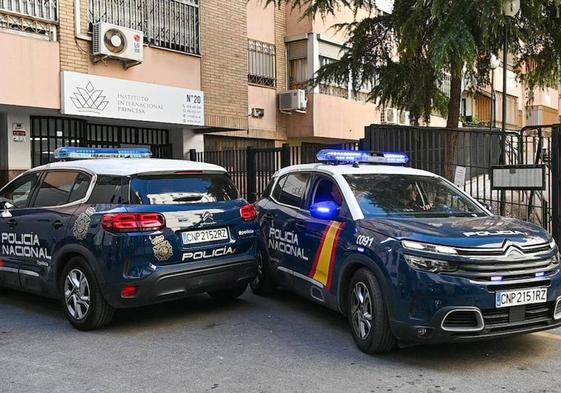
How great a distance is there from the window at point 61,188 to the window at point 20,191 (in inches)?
9.0

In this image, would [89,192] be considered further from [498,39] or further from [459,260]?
[498,39]

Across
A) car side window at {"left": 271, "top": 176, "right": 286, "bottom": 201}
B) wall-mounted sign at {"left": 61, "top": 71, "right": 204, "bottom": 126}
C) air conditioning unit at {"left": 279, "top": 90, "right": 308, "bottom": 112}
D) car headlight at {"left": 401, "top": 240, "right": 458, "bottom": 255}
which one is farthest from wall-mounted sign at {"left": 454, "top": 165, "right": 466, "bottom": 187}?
air conditioning unit at {"left": 279, "top": 90, "right": 308, "bottom": 112}

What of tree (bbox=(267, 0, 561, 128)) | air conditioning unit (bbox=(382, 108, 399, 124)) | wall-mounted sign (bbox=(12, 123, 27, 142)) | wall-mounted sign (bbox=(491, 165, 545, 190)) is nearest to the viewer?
wall-mounted sign (bbox=(491, 165, 545, 190))

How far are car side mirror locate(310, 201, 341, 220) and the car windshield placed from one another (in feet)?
0.76

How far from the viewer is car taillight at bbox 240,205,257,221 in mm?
6418

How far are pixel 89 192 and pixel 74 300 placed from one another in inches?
42.4

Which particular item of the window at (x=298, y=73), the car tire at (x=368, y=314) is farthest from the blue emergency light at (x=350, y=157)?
the window at (x=298, y=73)

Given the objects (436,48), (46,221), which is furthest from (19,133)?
(436,48)

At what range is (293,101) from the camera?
17.5 meters

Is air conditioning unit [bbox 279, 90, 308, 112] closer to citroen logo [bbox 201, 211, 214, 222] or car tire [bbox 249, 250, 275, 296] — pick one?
car tire [bbox 249, 250, 275, 296]

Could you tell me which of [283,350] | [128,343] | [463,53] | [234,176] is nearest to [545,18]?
[463,53]

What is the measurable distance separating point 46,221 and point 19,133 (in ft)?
22.6

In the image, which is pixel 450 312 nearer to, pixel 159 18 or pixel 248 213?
pixel 248 213

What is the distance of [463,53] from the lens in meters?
9.16
